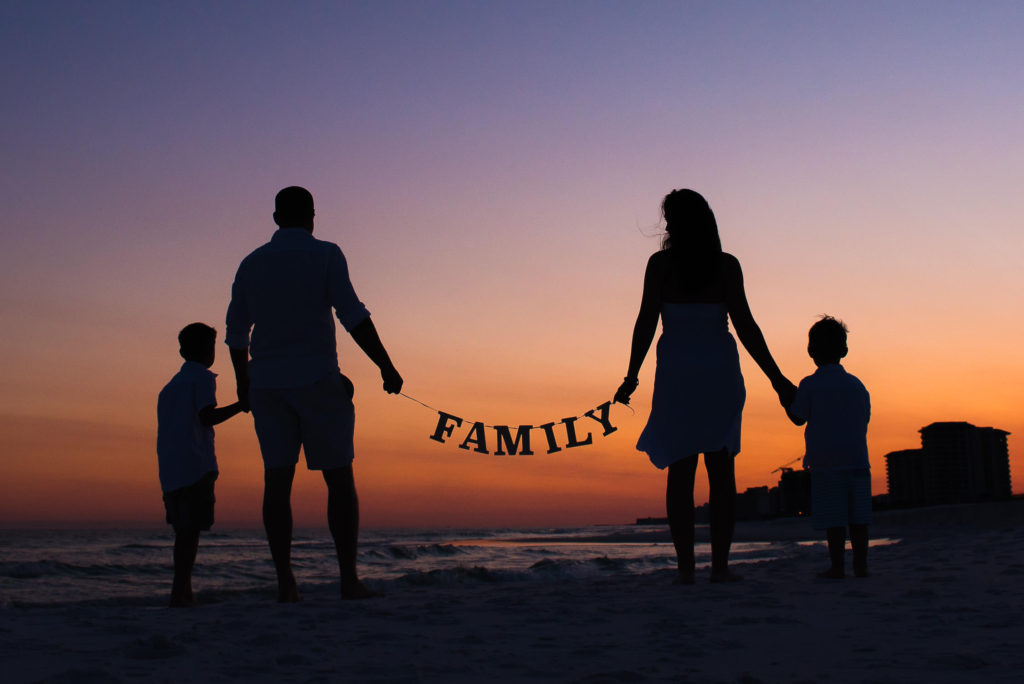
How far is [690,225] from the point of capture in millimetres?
4844

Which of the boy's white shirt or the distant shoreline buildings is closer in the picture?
the boy's white shirt

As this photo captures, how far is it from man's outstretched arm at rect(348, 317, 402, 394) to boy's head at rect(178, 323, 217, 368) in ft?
3.63

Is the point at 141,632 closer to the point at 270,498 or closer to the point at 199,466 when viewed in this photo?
the point at 270,498

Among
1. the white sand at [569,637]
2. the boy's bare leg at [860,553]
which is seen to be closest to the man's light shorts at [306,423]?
the white sand at [569,637]

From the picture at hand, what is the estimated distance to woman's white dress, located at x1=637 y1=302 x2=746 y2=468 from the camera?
468cm

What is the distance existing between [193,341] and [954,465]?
327ft

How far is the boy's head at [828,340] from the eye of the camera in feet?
17.6

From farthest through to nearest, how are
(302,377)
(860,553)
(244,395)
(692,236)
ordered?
1. (860,553)
2. (692,236)
3. (244,395)
4. (302,377)

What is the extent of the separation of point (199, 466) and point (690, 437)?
2.77 meters

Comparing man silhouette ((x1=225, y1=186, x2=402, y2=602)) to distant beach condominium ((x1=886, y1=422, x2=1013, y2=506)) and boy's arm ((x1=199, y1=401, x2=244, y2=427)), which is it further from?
distant beach condominium ((x1=886, y1=422, x2=1013, y2=506))

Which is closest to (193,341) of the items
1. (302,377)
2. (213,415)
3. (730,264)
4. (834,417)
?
(213,415)

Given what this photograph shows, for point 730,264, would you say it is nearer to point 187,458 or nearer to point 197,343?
point 197,343


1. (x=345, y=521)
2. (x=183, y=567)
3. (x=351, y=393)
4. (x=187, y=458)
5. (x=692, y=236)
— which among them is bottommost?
(x=183, y=567)

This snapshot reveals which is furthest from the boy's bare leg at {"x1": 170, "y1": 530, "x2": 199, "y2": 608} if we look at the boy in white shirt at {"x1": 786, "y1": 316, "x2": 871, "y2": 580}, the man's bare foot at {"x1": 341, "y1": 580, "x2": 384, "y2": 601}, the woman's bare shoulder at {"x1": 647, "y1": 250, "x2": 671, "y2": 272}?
the boy in white shirt at {"x1": 786, "y1": 316, "x2": 871, "y2": 580}
